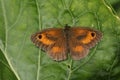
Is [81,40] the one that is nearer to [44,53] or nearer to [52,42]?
[52,42]

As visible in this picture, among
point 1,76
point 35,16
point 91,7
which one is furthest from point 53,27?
point 1,76

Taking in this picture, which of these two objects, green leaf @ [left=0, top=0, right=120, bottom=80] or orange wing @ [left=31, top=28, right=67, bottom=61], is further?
orange wing @ [left=31, top=28, right=67, bottom=61]

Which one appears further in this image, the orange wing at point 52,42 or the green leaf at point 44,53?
the orange wing at point 52,42

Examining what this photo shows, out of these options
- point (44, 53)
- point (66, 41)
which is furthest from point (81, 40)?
point (44, 53)

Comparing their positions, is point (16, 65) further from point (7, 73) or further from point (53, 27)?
point (53, 27)
